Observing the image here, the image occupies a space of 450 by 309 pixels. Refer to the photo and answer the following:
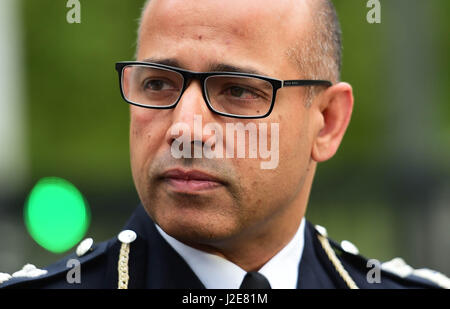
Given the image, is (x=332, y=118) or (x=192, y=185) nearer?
(x=192, y=185)

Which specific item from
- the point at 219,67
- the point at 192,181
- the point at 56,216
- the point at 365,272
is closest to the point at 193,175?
the point at 192,181

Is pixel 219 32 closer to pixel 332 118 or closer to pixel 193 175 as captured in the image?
pixel 193 175

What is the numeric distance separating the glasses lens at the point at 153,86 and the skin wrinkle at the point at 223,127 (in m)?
0.06

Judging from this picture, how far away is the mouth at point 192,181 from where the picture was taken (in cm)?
285

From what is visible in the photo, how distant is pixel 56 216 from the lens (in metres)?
6.75

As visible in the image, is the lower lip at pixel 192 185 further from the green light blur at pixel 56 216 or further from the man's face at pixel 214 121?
the green light blur at pixel 56 216

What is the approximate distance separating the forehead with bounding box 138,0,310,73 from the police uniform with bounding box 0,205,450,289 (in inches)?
30.4

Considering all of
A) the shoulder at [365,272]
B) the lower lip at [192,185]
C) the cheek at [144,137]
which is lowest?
the shoulder at [365,272]

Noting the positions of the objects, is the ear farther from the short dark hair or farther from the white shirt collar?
the white shirt collar

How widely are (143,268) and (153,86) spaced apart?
2.52ft

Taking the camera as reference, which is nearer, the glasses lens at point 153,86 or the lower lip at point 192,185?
the lower lip at point 192,185

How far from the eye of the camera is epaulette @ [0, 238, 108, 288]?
3.07m

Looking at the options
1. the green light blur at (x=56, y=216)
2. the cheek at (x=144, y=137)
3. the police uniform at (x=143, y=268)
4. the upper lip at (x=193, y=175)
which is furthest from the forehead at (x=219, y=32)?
the green light blur at (x=56, y=216)

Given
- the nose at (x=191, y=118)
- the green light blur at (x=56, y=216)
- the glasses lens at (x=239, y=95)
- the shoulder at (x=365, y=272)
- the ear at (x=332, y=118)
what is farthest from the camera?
the green light blur at (x=56, y=216)
